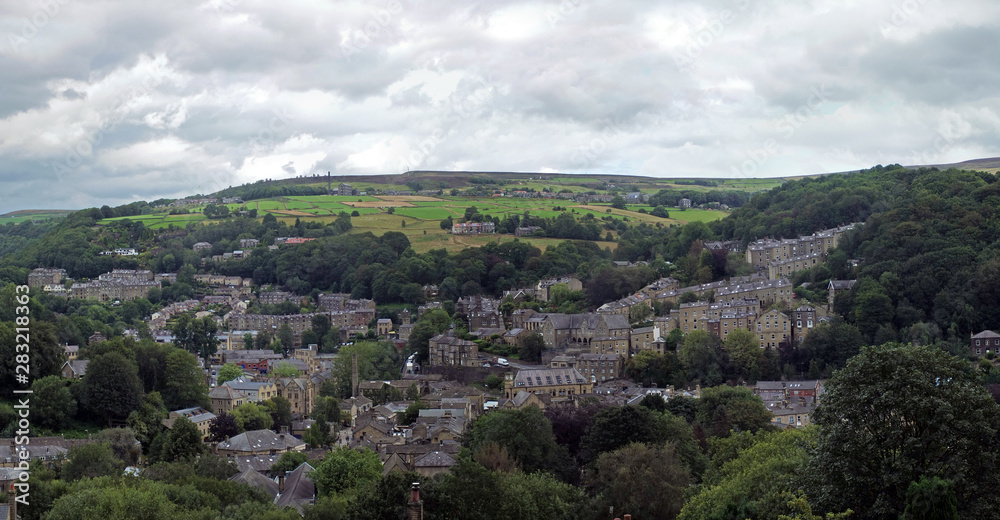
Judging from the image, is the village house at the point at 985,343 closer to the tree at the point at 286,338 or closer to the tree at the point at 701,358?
the tree at the point at 701,358

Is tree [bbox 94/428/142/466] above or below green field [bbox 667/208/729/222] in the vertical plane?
below

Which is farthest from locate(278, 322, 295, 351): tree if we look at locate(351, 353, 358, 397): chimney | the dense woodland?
locate(351, 353, 358, 397): chimney

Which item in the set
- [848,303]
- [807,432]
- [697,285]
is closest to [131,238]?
[697,285]

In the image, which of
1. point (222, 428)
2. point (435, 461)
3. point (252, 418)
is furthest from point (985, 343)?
point (222, 428)

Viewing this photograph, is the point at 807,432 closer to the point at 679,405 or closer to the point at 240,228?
the point at 679,405

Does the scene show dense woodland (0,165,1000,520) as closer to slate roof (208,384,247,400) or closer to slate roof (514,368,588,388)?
slate roof (208,384,247,400)

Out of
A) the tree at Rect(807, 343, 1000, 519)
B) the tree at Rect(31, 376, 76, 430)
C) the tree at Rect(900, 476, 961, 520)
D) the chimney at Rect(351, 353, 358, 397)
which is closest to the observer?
the tree at Rect(900, 476, 961, 520)
